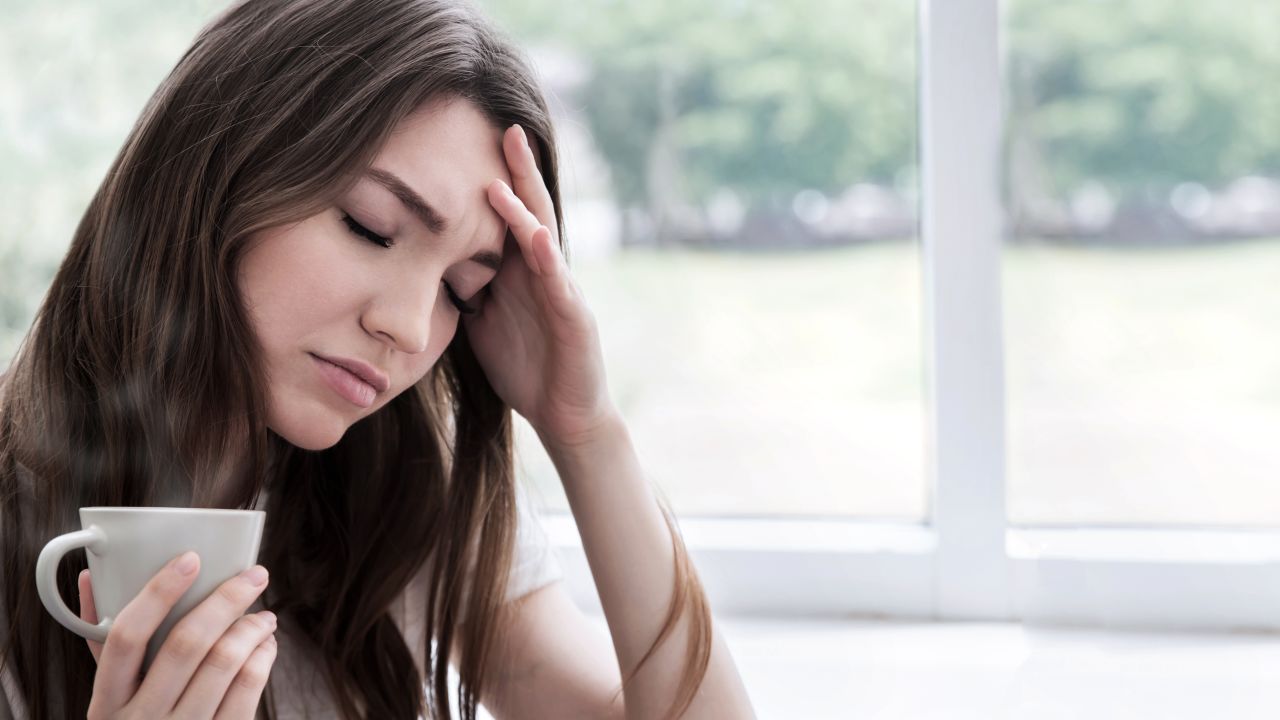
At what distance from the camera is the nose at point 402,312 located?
887 millimetres

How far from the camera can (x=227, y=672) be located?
715 millimetres

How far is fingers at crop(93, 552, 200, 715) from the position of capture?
27.5 inches

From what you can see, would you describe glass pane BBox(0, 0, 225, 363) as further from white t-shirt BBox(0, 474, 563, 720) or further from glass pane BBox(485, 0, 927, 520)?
white t-shirt BBox(0, 474, 563, 720)

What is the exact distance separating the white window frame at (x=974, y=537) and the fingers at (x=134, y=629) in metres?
0.85

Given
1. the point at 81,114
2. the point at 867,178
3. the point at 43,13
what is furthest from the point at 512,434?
the point at 43,13

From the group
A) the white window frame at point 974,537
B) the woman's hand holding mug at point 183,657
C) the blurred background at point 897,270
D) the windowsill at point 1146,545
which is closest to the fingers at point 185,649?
the woman's hand holding mug at point 183,657

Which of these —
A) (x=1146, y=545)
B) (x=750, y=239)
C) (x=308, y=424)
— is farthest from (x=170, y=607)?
(x=1146, y=545)

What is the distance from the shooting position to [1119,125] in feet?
4.45

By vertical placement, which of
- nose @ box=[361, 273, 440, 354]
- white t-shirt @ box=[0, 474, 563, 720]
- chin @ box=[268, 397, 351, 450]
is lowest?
white t-shirt @ box=[0, 474, 563, 720]

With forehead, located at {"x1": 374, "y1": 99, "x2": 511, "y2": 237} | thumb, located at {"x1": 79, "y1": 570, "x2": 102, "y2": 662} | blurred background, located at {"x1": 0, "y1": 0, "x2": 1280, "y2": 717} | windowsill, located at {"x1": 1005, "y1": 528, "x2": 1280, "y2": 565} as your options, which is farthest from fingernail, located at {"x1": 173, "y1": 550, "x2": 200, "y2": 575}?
windowsill, located at {"x1": 1005, "y1": 528, "x2": 1280, "y2": 565}

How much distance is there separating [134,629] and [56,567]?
2.6 inches

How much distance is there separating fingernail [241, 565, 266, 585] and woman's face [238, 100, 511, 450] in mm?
210

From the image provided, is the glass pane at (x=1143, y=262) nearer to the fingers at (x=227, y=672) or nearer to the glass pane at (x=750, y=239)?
the glass pane at (x=750, y=239)

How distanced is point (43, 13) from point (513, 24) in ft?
2.30
